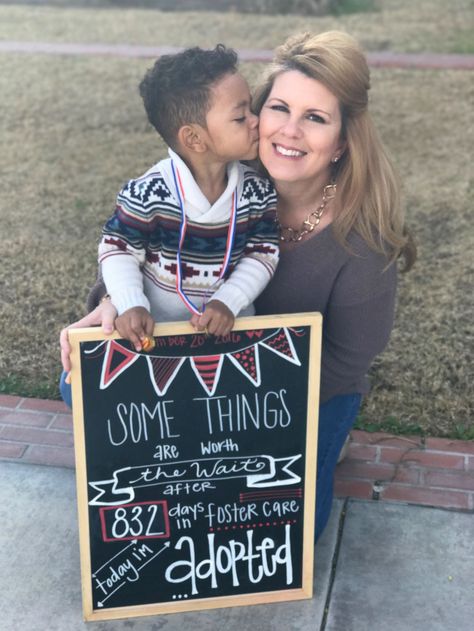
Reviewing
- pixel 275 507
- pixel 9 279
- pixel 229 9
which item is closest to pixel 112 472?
pixel 275 507

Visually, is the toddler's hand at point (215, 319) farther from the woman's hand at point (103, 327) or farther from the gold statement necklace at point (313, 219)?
the gold statement necklace at point (313, 219)

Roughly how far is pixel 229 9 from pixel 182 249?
457 inches

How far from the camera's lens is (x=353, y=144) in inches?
115

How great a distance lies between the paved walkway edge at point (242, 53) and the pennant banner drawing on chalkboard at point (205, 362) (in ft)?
26.9

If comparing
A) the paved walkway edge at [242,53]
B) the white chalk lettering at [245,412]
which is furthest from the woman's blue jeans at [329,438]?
the paved walkway edge at [242,53]

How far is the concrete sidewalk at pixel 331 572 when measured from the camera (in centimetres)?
292

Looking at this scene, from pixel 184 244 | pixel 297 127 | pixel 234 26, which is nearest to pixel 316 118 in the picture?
pixel 297 127

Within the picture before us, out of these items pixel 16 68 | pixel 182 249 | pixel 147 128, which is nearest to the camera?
pixel 182 249

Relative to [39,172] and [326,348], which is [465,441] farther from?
[39,172]

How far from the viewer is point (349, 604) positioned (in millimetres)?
2992

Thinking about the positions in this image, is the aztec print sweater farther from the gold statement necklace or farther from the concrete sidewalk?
the concrete sidewalk

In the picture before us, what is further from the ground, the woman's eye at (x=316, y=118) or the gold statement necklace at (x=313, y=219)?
the woman's eye at (x=316, y=118)

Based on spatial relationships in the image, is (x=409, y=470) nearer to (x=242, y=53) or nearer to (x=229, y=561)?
(x=229, y=561)

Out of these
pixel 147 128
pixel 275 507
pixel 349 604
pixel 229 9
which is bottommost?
pixel 349 604
